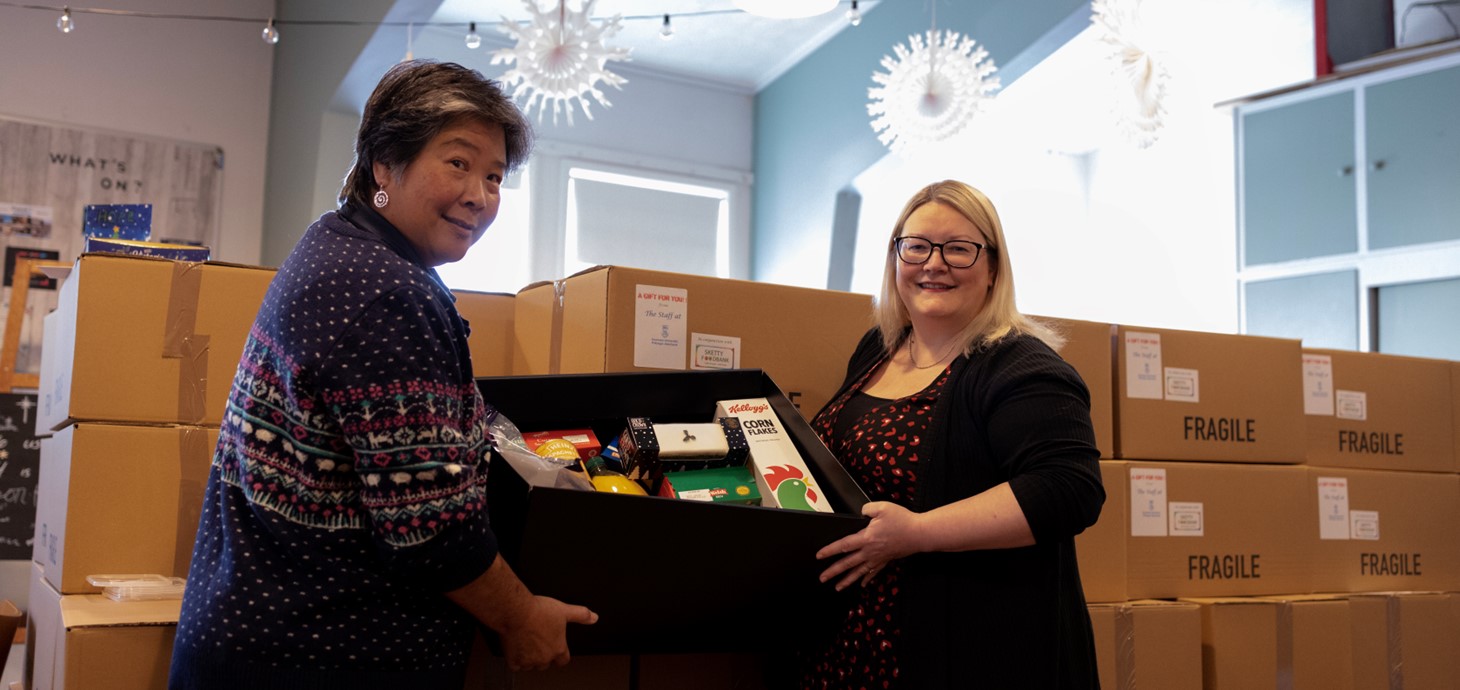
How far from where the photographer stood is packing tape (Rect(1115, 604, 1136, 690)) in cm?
210

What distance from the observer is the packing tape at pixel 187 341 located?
180 cm

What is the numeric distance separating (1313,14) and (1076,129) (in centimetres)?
171

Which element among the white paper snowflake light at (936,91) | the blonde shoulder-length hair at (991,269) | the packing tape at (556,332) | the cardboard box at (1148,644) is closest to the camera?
the blonde shoulder-length hair at (991,269)

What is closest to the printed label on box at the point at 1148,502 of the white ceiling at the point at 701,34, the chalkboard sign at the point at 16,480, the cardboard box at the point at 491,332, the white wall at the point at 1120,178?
the cardboard box at the point at 491,332

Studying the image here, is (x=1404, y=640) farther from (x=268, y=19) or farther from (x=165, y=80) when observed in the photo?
(x=165, y=80)

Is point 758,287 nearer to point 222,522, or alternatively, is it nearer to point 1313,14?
point 222,522

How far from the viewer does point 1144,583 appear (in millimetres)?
2225

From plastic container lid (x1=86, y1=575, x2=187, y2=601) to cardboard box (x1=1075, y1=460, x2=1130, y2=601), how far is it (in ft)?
5.10

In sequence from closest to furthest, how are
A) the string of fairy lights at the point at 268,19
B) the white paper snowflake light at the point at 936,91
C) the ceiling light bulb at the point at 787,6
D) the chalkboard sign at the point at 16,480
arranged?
1. the ceiling light bulb at the point at 787,6
2. the white paper snowflake light at the point at 936,91
3. the string of fairy lights at the point at 268,19
4. the chalkboard sign at the point at 16,480

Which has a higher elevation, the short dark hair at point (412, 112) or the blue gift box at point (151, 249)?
the short dark hair at point (412, 112)

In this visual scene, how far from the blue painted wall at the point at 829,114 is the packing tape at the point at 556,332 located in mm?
2835

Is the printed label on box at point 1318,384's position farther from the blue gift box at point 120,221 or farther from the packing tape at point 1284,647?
the blue gift box at point 120,221

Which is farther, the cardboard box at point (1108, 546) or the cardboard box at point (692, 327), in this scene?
the cardboard box at point (1108, 546)

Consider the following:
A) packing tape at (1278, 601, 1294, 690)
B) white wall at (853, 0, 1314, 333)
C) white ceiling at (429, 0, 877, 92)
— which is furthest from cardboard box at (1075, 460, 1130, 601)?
white ceiling at (429, 0, 877, 92)
